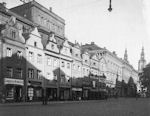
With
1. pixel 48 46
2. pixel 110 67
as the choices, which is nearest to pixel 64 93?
pixel 48 46

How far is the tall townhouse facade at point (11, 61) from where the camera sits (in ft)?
126

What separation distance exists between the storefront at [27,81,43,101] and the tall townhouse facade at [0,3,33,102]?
1729mm

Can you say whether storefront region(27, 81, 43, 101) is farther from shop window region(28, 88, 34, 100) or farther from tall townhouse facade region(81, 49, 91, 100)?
tall townhouse facade region(81, 49, 91, 100)

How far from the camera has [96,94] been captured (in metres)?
72.4

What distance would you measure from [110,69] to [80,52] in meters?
28.5

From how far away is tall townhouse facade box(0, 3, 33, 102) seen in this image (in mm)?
38406

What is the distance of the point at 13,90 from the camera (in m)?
40.4

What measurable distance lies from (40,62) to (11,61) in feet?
28.6

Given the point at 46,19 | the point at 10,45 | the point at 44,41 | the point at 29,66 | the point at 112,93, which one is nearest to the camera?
the point at 10,45

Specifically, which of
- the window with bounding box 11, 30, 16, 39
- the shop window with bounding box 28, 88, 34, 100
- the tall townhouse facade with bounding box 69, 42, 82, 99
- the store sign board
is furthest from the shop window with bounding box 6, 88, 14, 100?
the tall townhouse facade with bounding box 69, 42, 82, 99

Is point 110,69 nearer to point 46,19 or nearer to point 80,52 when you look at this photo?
point 80,52

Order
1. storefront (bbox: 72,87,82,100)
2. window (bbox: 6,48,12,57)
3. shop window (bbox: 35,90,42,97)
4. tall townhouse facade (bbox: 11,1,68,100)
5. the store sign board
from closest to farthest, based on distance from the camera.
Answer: the store sign board, window (bbox: 6,48,12,57), shop window (bbox: 35,90,42,97), tall townhouse facade (bbox: 11,1,68,100), storefront (bbox: 72,87,82,100)

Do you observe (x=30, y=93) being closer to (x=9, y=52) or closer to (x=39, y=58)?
(x=39, y=58)

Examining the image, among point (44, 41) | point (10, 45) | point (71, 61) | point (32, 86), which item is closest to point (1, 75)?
point (10, 45)
